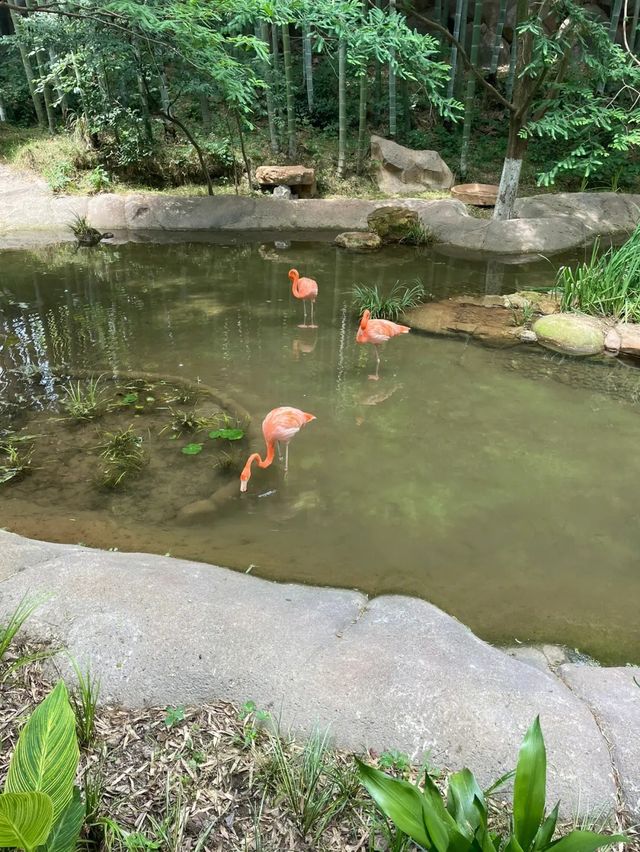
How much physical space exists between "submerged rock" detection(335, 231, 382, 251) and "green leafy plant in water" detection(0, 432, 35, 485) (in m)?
5.33

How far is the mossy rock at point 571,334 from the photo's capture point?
5.00 meters

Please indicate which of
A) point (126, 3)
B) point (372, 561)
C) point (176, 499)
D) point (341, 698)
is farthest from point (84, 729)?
point (126, 3)

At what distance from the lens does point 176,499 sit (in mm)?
3297

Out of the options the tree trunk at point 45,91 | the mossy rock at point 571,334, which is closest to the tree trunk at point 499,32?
the tree trunk at point 45,91

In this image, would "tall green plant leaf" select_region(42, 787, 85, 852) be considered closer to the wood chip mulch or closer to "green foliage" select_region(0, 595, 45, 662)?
the wood chip mulch

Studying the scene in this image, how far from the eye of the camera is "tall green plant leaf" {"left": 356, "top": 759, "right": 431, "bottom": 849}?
1.17 metres

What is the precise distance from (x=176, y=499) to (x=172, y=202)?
7.04 m

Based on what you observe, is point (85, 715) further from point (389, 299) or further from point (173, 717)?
point (389, 299)

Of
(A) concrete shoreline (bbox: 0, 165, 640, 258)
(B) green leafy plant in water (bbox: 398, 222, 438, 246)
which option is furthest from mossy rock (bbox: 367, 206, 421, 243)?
(A) concrete shoreline (bbox: 0, 165, 640, 258)

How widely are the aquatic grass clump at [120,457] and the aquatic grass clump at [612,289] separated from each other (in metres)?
4.04

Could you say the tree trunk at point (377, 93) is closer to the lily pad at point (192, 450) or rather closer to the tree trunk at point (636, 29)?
the tree trunk at point (636, 29)

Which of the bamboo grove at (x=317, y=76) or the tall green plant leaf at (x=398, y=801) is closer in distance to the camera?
the tall green plant leaf at (x=398, y=801)

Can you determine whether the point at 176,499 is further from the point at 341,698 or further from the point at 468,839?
the point at 468,839

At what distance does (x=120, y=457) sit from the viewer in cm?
351
